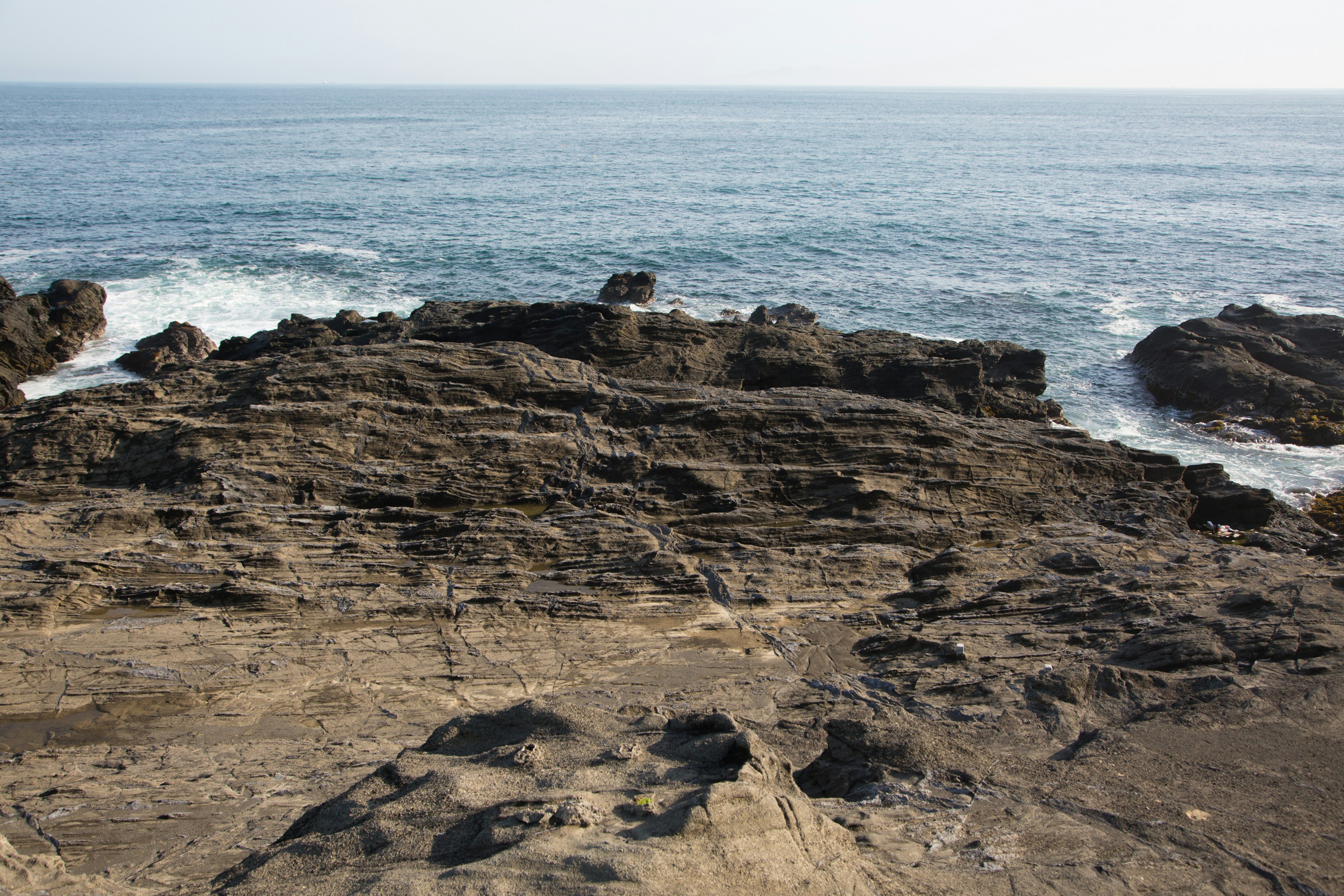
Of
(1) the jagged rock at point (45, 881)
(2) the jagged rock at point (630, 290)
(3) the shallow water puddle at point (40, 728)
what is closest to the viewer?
(1) the jagged rock at point (45, 881)

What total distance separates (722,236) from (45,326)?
36.9 metres

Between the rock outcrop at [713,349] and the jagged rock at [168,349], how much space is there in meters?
5.73

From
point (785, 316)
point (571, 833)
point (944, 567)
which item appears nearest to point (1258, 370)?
point (785, 316)

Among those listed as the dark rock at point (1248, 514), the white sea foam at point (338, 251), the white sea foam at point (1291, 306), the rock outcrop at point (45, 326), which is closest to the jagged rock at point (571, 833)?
the dark rock at point (1248, 514)

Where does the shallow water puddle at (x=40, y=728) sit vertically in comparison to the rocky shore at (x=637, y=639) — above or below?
below

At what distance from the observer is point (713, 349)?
21.0 meters

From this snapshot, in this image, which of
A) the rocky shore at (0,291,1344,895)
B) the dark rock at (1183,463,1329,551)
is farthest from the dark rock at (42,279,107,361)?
the dark rock at (1183,463,1329,551)

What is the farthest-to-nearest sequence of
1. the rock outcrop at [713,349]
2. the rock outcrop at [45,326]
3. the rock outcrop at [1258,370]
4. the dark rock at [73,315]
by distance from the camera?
the dark rock at [73,315] < the rock outcrop at [45,326] < the rock outcrop at [1258,370] < the rock outcrop at [713,349]

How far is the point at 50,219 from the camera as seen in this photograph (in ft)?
164

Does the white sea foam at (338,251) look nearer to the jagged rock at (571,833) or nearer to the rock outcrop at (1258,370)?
the rock outcrop at (1258,370)

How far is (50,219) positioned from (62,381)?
3118cm

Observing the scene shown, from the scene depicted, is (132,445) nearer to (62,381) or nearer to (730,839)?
(730,839)

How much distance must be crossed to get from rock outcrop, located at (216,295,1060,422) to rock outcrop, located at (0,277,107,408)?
9.22 metres

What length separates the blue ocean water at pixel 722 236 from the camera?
36156 mm
